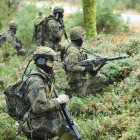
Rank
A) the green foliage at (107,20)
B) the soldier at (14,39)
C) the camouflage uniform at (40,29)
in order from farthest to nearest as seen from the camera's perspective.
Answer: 1. the green foliage at (107,20)
2. the soldier at (14,39)
3. the camouflage uniform at (40,29)

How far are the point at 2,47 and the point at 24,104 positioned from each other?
856 cm

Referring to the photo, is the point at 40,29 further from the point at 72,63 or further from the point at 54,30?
the point at 72,63

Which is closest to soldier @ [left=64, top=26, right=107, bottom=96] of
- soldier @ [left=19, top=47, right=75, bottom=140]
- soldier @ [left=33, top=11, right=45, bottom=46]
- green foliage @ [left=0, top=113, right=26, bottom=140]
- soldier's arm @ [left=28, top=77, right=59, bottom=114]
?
green foliage @ [left=0, top=113, right=26, bottom=140]

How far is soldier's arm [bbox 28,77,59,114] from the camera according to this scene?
7422 millimetres

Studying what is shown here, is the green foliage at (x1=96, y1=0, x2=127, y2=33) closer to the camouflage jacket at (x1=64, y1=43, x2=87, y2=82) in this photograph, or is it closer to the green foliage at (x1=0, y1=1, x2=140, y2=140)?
the green foliage at (x1=0, y1=1, x2=140, y2=140)

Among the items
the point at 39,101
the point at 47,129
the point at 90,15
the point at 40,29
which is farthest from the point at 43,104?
the point at 90,15

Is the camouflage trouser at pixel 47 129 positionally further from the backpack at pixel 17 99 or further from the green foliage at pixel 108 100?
the green foliage at pixel 108 100

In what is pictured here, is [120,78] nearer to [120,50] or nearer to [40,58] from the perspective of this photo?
[120,50]

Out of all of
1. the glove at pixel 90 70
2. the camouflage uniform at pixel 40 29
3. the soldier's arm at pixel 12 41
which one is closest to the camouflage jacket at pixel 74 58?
the glove at pixel 90 70

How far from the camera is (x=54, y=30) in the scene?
1388 cm

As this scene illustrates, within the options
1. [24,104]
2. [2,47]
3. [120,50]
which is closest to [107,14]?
[2,47]

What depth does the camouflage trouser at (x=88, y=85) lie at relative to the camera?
1124 centimetres

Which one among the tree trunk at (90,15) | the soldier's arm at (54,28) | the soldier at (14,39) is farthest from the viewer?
the soldier at (14,39)

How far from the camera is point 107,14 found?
20.3m
